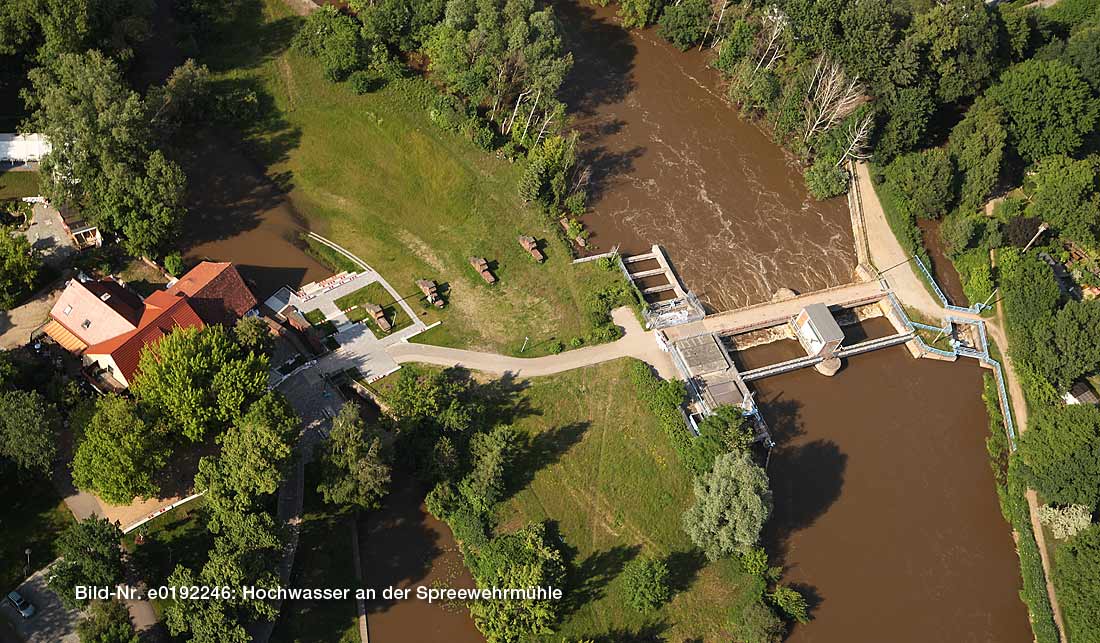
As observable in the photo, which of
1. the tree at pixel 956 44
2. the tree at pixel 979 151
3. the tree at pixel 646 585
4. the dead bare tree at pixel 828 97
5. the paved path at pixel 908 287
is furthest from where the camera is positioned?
the tree at pixel 956 44

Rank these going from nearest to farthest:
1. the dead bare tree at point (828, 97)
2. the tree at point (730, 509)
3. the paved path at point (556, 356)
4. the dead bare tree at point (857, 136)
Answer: the tree at point (730, 509) < the paved path at point (556, 356) < the dead bare tree at point (857, 136) < the dead bare tree at point (828, 97)

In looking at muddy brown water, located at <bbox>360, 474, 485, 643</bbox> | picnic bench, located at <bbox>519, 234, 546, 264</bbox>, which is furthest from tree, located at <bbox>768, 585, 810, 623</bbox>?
picnic bench, located at <bbox>519, 234, 546, 264</bbox>

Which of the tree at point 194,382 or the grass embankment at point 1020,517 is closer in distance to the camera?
the tree at point 194,382

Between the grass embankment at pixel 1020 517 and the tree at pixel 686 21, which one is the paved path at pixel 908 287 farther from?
the tree at pixel 686 21

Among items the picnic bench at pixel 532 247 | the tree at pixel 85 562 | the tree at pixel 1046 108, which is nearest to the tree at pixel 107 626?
the tree at pixel 85 562

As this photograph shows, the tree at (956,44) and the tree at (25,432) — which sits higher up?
the tree at (956,44)

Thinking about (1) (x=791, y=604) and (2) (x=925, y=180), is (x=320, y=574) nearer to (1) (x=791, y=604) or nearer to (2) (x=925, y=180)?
(1) (x=791, y=604)

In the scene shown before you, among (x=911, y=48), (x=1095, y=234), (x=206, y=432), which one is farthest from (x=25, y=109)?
(x=1095, y=234)
